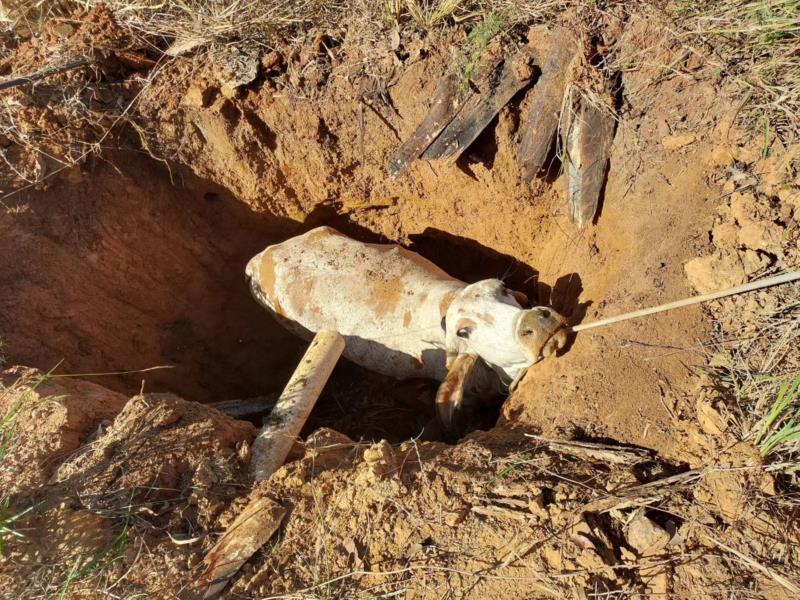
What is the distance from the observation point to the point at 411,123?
11.7 ft

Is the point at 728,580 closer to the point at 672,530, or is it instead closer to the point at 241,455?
the point at 672,530

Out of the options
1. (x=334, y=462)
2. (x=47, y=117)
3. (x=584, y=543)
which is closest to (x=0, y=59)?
(x=47, y=117)

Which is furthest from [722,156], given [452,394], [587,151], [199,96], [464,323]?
[199,96]

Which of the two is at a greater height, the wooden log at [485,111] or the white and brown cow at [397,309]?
the wooden log at [485,111]

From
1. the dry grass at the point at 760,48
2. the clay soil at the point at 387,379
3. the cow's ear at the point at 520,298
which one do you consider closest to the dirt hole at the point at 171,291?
the clay soil at the point at 387,379

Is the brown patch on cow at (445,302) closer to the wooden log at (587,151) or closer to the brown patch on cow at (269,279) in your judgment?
the wooden log at (587,151)

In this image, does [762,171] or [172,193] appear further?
[172,193]

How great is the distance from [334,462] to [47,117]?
120 inches

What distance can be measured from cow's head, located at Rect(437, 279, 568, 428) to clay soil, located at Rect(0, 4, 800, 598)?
0.55 ft

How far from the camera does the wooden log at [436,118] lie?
11.1ft

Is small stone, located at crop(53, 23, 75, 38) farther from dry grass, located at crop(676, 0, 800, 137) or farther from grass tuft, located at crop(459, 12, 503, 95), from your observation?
dry grass, located at crop(676, 0, 800, 137)

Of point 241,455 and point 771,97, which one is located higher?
point 771,97

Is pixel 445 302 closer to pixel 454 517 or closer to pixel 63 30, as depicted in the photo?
pixel 454 517

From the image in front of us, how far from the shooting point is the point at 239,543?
229 centimetres
